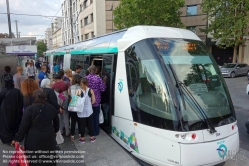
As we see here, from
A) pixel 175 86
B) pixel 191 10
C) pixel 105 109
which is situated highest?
pixel 191 10

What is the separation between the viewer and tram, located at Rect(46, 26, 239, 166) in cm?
306

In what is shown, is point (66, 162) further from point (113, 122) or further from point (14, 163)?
point (113, 122)

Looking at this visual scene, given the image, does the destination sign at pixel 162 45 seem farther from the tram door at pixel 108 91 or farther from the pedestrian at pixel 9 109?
the pedestrian at pixel 9 109

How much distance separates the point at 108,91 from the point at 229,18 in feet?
57.4

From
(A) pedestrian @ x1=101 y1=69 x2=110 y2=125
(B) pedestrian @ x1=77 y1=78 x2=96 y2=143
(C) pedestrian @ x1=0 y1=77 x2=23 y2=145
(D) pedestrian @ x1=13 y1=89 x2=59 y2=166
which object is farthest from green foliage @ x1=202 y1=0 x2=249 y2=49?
(D) pedestrian @ x1=13 y1=89 x2=59 y2=166

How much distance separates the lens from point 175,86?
3.20m

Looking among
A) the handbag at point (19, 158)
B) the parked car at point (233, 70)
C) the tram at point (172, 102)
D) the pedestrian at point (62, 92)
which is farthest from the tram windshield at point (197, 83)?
the parked car at point (233, 70)

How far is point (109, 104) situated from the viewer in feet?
15.4

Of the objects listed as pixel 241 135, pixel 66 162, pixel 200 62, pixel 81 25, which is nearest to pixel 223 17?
pixel 241 135

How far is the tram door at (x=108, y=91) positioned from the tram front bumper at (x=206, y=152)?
6.81ft

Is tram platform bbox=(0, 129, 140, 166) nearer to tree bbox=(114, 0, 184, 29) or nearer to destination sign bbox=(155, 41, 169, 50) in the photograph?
destination sign bbox=(155, 41, 169, 50)

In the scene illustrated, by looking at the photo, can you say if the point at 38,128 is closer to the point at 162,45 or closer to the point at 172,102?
Answer: the point at 172,102

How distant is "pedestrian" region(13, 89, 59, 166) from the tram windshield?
81.3 inches

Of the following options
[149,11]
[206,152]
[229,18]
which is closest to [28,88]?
[206,152]
